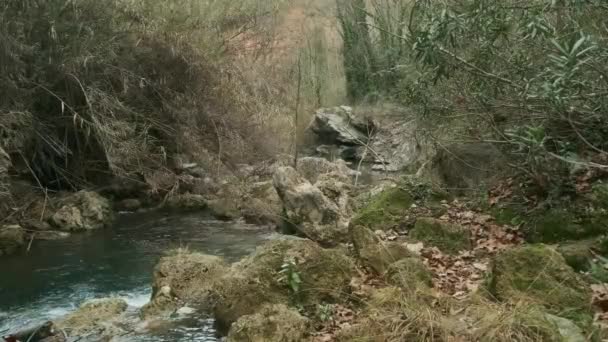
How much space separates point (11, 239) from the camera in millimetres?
10852

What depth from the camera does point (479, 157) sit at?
8297 mm

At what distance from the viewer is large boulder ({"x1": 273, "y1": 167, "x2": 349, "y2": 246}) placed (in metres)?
10.4

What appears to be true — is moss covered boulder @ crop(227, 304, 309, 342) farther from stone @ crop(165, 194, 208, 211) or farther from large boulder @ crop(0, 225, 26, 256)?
stone @ crop(165, 194, 208, 211)

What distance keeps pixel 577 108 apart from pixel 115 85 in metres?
11.0

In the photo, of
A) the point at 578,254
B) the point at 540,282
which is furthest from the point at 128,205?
the point at 540,282

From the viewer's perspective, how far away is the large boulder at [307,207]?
10.4 metres

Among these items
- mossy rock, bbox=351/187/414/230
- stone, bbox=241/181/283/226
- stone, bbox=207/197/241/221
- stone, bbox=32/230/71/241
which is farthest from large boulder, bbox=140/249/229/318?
stone, bbox=207/197/241/221

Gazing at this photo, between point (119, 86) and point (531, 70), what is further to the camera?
point (119, 86)

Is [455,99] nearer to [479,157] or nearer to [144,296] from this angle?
[479,157]

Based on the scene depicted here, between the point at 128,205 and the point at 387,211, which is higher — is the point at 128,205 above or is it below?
Answer: below

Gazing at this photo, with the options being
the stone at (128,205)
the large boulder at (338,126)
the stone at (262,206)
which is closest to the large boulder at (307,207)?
the stone at (262,206)

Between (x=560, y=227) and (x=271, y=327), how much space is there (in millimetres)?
3004

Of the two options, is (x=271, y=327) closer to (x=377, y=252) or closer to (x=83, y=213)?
(x=377, y=252)

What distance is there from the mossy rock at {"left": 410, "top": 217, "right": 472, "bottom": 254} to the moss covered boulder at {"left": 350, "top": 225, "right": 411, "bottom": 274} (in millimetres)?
583
